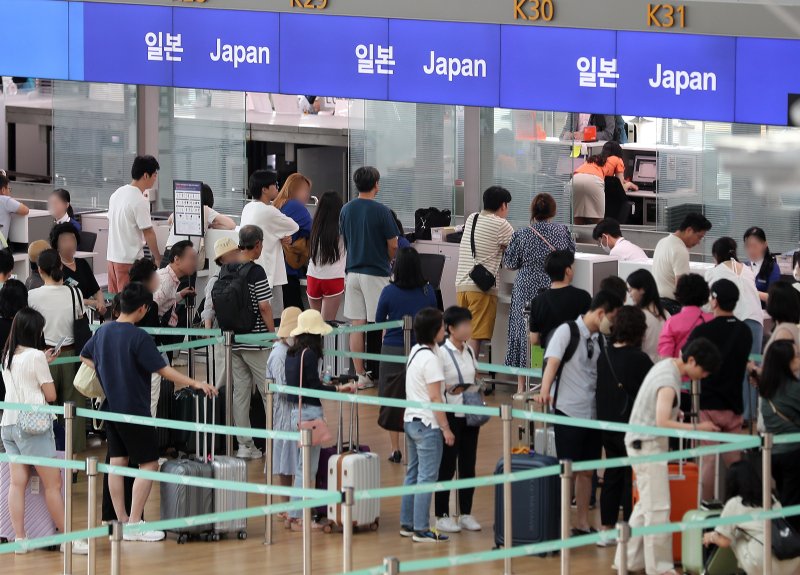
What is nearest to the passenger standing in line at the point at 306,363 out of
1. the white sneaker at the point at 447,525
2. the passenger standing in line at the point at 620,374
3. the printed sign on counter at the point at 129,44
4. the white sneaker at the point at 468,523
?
the white sneaker at the point at 447,525

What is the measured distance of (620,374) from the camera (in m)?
8.41

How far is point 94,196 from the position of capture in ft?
51.6

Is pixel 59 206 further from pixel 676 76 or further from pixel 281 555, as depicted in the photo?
pixel 281 555

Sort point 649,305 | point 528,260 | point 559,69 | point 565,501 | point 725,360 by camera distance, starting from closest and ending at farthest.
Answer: point 565,501
point 725,360
point 649,305
point 559,69
point 528,260

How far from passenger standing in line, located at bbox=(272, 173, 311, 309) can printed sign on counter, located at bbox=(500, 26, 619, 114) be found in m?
2.23

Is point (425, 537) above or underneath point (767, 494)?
underneath

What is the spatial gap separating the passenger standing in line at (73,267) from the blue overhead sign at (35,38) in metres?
2.08

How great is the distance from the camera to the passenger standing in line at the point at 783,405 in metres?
8.23

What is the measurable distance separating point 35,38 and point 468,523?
5941 millimetres

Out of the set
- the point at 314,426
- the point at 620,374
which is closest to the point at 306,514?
the point at 314,426

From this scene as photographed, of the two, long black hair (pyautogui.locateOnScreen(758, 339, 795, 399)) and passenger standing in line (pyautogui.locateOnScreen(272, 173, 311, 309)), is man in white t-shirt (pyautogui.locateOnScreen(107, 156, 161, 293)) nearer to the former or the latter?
passenger standing in line (pyautogui.locateOnScreen(272, 173, 311, 309))

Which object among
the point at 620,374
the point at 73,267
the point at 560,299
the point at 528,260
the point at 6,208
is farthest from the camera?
the point at 6,208

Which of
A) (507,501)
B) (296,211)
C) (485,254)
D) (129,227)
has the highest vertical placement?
(296,211)

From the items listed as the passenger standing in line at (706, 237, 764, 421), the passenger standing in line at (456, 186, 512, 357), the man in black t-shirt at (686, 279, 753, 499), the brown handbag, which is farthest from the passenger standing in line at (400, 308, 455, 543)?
the passenger standing in line at (456, 186, 512, 357)
